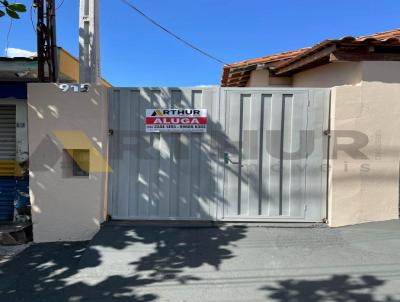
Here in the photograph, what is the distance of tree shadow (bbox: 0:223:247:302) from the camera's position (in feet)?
13.9

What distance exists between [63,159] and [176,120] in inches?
67.5

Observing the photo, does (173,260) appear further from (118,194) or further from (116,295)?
(118,194)

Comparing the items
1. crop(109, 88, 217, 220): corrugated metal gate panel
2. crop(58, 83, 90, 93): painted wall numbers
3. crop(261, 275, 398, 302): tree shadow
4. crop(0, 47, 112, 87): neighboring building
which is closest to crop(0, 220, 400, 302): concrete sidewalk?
crop(261, 275, 398, 302): tree shadow

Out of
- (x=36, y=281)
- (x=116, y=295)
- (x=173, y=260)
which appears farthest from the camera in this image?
(x=173, y=260)

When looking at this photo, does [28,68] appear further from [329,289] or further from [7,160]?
[329,289]

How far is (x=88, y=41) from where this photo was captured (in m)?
6.17

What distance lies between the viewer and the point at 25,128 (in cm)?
661

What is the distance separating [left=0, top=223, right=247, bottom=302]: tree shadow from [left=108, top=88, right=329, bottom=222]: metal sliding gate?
1.38ft

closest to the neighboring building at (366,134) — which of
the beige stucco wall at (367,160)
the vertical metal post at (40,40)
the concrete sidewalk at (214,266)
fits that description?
the beige stucco wall at (367,160)

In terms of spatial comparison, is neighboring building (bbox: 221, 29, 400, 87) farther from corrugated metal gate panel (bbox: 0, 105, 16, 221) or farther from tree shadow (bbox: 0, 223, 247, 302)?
corrugated metal gate panel (bbox: 0, 105, 16, 221)

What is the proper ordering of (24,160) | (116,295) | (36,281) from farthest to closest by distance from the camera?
(24,160), (36,281), (116,295)

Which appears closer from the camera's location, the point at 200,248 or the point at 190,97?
the point at 200,248

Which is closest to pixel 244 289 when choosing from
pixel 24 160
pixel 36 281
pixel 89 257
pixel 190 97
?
pixel 89 257

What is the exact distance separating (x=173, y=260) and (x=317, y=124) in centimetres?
278
